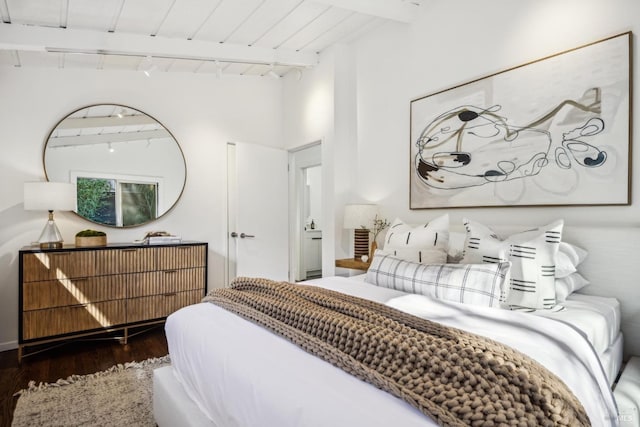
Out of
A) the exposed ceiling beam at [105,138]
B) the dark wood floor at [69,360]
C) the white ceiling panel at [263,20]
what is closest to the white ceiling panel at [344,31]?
the white ceiling panel at [263,20]

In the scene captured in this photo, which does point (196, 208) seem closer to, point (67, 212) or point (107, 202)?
point (107, 202)

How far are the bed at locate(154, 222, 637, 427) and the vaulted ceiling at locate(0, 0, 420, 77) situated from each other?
2.23 m

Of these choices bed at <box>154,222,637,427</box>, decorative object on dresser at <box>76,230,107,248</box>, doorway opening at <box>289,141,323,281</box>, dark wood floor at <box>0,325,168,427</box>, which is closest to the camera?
bed at <box>154,222,637,427</box>

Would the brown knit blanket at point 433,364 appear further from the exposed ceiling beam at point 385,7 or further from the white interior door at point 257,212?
the white interior door at point 257,212

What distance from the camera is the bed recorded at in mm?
958

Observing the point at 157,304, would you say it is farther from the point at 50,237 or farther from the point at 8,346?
the point at 8,346

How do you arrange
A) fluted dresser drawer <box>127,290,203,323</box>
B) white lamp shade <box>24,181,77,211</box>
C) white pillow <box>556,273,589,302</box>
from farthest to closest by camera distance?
fluted dresser drawer <box>127,290,203,323</box> → white lamp shade <box>24,181,77,211</box> → white pillow <box>556,273,589,302</box>

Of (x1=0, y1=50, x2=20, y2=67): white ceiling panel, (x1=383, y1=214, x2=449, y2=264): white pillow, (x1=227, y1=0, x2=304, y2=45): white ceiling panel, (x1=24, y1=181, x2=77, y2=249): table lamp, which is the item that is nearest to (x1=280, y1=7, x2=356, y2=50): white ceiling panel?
(x1=227, y1=0, x2=304, y2=45): white ceiling panel

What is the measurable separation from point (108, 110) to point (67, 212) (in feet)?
3.37

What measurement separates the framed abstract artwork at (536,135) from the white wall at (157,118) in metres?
2.25

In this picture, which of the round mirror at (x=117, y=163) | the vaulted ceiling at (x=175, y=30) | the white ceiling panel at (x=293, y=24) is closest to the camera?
the vaulted ceiling at (x=175, y=30)

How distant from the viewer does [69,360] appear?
2.83 meters

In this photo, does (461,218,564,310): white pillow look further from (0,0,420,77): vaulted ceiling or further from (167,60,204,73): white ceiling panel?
(167,60,204,73): white ceiling panel

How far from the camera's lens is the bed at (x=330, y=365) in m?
0.96
